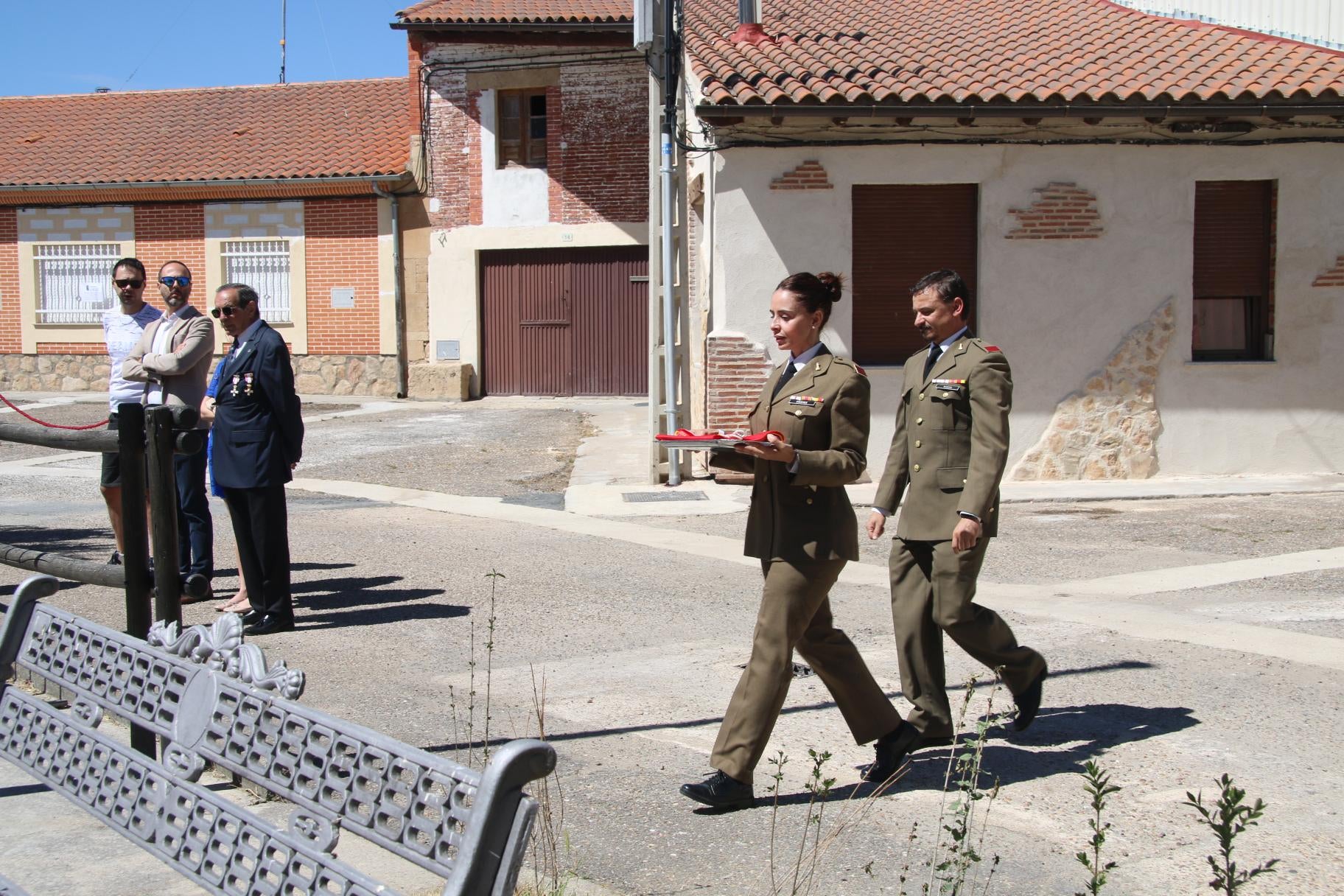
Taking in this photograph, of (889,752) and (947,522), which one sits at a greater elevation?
(947,522)

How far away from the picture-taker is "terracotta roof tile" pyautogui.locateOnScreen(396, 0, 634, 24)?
72.6 feet

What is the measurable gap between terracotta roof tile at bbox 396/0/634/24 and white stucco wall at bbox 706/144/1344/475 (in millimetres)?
10468

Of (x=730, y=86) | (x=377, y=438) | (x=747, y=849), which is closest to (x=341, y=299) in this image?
(x=377, y=438)

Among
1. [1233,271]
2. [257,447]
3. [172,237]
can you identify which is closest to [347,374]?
[172,237]

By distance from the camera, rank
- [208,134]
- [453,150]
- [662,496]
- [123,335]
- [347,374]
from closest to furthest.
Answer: [123,335]
[662,496]
[453,150]
[347,374]
[208,134]

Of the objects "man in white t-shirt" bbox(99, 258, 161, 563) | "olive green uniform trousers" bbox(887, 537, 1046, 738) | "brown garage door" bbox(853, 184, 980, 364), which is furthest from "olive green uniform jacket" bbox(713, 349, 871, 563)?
"brown garage door" bbox(853, 184, 980, 364)

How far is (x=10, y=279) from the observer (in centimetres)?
2514

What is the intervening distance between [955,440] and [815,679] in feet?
5.50

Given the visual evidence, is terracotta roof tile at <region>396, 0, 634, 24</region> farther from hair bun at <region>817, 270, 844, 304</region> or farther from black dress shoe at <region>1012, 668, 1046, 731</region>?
black dress shoe at <region>1012, 668, 1046, 731</region>

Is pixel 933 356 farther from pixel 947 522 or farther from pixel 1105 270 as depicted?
pixel 1105 270

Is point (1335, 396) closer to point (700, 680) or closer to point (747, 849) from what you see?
point (700, 680)

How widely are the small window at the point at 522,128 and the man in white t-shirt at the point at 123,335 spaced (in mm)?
15646

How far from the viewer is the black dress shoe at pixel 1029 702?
4965mm

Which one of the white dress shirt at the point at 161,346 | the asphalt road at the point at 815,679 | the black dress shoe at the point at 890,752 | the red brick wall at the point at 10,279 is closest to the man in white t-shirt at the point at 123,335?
the white dress shirt at the point at 161,346
